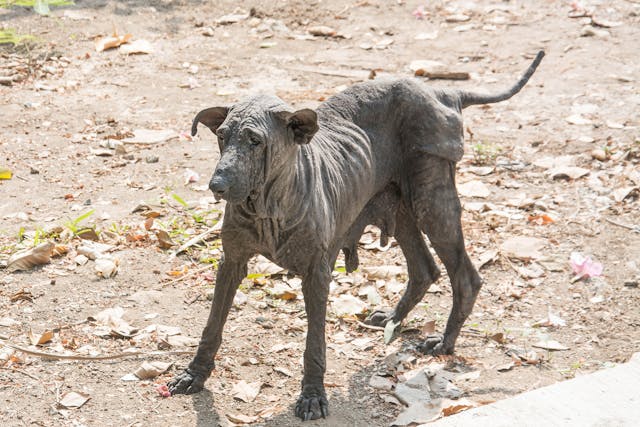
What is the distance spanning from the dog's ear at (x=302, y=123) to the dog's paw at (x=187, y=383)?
59.0 inches

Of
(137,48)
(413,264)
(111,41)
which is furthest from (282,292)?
(111,41)

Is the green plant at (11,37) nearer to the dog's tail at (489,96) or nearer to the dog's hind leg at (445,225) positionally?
the dog's tail at (489,96)

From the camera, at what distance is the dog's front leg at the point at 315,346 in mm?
4617

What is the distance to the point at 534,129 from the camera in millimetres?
8578

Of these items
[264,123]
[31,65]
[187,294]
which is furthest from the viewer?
[31,65]

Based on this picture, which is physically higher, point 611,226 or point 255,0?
point 255,0

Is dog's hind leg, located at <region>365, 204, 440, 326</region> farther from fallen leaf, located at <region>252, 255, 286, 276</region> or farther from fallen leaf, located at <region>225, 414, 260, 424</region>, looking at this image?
fallen leaf, located at <region>225, 414, 260, 424</region>

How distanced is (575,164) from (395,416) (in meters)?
3.89

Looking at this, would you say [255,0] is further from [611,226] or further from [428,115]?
[428,115]

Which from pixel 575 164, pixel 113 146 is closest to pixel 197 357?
pixel 113 146

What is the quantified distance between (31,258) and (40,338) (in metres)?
0.98

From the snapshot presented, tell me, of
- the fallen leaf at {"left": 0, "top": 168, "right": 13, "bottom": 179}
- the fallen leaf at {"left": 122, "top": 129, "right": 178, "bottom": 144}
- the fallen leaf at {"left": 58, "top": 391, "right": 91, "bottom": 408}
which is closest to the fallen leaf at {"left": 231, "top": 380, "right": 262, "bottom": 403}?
the fallen leaf at {"left": 58, "top": 391, "right": 91, "bottom": 408}

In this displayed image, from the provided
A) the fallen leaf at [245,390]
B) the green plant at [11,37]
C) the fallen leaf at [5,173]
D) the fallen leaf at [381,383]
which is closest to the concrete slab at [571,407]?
the fallen leaf at [381,383]

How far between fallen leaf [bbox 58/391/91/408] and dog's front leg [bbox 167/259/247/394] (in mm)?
461
